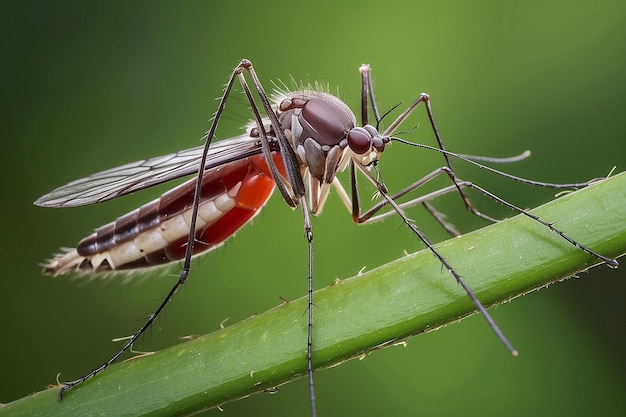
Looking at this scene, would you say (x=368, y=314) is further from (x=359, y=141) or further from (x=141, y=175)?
(x=141, y=175)

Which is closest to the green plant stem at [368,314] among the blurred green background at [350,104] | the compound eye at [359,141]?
the compound eye at [359,141]

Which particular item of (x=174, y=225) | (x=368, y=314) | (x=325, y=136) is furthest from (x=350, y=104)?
(x=368, y=314)

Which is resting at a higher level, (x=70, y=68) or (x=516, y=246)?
(x=70, y=68)

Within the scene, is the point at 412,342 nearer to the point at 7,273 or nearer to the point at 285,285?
the point at 285,285

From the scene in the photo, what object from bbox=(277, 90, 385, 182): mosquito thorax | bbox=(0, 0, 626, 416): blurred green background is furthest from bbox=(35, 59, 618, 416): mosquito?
bbox=(0, 0, 626, 416): blurred green background

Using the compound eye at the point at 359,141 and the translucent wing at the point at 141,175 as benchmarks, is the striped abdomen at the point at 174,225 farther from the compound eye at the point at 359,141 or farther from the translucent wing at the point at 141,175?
the compound eye at the point at 359,141

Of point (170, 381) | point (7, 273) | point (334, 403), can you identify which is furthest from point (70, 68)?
point (170, 381)
